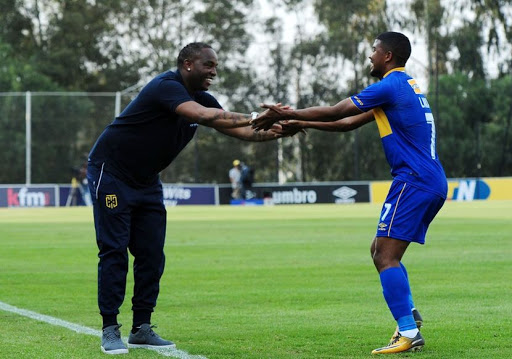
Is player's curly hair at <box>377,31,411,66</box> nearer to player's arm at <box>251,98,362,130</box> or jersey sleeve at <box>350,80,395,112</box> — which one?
jersey sleeve at <box>350,80,395,112</box>

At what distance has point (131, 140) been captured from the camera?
321 inches

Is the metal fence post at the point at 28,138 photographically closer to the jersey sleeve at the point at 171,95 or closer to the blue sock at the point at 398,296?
the jersey sleeve at the point at 171,95

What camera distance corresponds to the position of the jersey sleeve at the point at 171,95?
7.76 metres

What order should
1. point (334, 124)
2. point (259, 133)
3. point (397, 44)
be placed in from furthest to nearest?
1. point (334, 124)
2. point (259, 133)
3. point (397, 44)

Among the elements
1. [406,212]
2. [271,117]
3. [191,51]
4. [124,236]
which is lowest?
[124,236]

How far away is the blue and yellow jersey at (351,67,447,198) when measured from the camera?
305 inches

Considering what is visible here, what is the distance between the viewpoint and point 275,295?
11.8m

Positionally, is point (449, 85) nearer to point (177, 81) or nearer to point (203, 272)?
point (203, 272)

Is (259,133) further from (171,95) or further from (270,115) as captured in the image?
(171,95)

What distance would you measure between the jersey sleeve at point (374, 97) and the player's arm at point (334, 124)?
438 mm

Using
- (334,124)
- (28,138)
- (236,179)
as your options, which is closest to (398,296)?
(334,124)

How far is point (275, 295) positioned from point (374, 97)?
178 inches

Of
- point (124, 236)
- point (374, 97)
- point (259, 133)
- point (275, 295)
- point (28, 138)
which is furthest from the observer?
point (28, 138)

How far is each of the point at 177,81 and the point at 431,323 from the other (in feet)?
10.4
